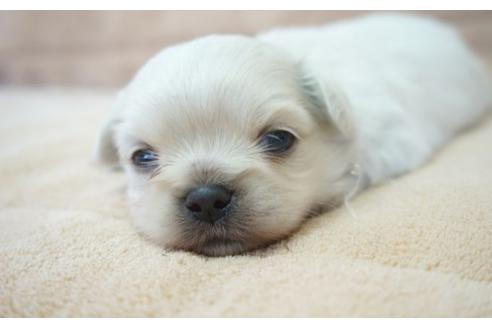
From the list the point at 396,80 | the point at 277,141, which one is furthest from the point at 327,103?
the point at 396,80

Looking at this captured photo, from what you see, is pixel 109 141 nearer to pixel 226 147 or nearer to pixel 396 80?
pixel 226 147

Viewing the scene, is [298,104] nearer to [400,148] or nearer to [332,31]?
[400,148]

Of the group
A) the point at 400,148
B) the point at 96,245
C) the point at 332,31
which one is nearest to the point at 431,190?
the point at 400,148

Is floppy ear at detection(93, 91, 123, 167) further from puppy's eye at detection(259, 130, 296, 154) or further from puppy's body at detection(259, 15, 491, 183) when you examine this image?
puppy's body at detection(259, 15, 491, 183)

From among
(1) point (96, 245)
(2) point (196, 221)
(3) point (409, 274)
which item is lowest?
(1) point (96, 245)

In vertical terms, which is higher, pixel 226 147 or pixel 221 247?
pixel 226 147

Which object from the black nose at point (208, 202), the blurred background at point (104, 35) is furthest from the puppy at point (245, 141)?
the blurred background at point (104, 35)

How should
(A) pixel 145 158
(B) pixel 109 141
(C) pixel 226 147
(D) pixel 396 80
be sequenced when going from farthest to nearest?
(D) pixel 396 80, (B) pixel 109 141, (A) pixel 145 158, (C) pixel 226 147
